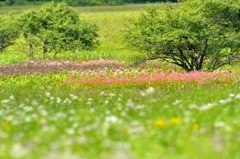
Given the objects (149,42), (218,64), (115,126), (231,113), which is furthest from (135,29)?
(115,126)

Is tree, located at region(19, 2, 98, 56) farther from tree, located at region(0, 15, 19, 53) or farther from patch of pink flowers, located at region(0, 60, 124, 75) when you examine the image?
patch of pink flowers, located at region(0, 60, 124, 75)

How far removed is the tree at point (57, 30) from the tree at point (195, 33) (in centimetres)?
A: 1352

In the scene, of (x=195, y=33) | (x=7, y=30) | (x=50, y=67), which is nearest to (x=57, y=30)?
Result: (x=7, y=30)

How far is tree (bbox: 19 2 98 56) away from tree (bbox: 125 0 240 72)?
13.5 m

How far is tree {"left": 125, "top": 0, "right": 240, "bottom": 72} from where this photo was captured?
21516 mm

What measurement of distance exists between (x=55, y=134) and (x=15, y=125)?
1146mm

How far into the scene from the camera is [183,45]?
22.3m

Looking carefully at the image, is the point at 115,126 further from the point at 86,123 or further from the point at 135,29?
the point at 135,29

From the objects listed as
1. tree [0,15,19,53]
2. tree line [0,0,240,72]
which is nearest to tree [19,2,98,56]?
tree [0,15,19,53]

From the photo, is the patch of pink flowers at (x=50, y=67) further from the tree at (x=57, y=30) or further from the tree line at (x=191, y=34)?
the tree at (x=57, y=30)

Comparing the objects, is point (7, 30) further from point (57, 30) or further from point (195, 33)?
point (195, 33)

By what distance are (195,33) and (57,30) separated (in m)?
17.9

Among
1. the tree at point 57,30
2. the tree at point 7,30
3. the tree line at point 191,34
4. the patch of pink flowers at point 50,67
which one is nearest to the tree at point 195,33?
the tree line at point 191,34

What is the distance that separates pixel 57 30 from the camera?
3700 centimetres
